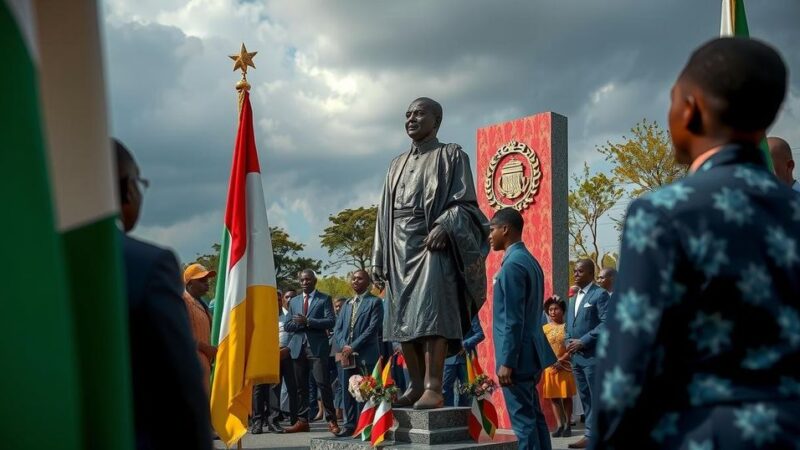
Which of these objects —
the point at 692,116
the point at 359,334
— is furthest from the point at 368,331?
the point at 692,116

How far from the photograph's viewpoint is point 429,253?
20.8ft

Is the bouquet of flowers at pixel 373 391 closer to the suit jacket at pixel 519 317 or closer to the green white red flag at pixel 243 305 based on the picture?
the green white red flag at pixel 243 305

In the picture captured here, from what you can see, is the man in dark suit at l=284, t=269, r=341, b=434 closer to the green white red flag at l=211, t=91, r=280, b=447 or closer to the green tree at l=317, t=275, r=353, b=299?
the green white red flag at l=211, t=91, r=280, b=447

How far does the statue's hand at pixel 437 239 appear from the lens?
20.5ft

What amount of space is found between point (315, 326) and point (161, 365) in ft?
31.6

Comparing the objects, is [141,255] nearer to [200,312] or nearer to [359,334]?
[200,312]

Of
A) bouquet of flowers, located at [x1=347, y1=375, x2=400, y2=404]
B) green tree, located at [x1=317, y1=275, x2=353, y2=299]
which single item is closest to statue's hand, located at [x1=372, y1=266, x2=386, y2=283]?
bouquet of flowers, located at [x1=347, y1=375, x2=400, y2=404]

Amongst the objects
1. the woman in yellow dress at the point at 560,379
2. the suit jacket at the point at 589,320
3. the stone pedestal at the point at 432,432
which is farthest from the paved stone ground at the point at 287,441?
the stone pedestal at the point at 432,432

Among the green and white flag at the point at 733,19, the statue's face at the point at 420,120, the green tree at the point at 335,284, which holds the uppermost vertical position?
the green and white flag at the point at 733,19

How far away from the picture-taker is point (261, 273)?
7.09 metres

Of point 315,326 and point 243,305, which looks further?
point 315,326

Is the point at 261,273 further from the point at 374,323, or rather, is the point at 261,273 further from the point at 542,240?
the point at 542,240

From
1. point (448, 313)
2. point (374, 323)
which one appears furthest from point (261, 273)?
point (374, 323)

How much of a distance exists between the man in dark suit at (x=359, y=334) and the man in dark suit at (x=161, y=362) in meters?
8.65
